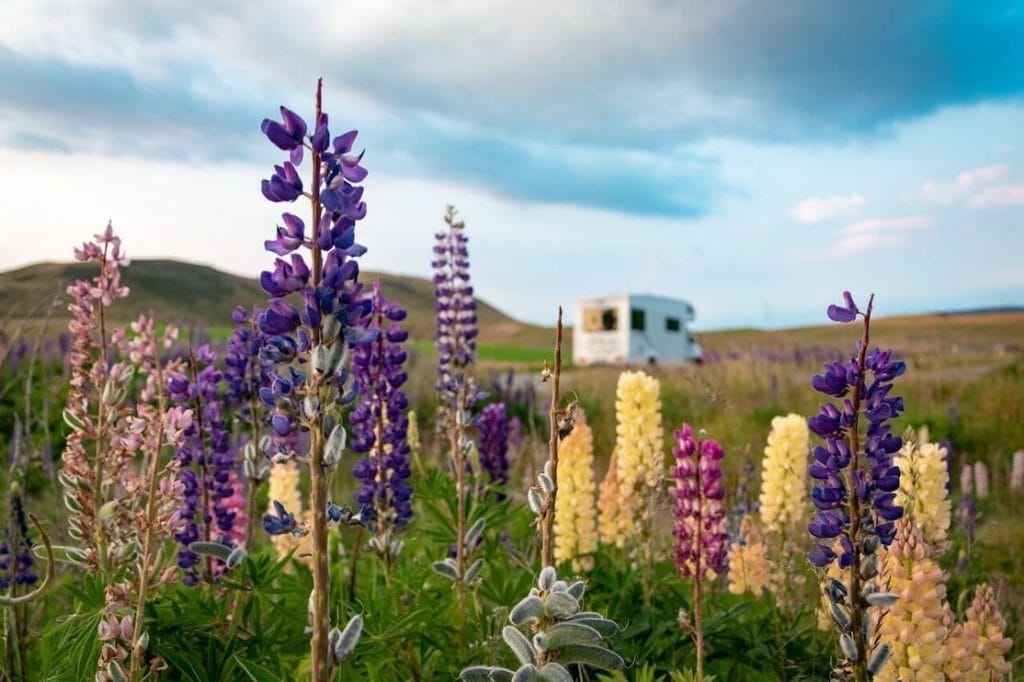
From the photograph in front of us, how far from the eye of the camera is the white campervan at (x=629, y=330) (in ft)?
129

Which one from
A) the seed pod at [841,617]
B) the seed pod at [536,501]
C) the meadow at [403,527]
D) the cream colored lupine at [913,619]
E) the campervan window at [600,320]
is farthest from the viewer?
the campervan window at [600,320]

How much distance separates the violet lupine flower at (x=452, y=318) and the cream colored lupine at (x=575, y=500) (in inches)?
28.6

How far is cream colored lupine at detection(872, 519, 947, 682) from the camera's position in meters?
2.96

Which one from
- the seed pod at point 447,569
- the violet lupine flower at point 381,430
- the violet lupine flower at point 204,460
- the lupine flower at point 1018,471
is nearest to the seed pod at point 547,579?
the seed pod at point 447,569

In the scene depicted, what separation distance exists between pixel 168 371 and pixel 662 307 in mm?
38500

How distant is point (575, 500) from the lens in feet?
17.1

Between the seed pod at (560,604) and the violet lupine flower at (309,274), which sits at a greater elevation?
the violet lupine flower at (309,274)

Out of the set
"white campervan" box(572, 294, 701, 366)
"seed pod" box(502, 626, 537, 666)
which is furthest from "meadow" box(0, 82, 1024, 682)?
"white campervan" box(572, 294, 701, 366)

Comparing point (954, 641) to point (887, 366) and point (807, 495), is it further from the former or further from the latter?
point (807, 495)

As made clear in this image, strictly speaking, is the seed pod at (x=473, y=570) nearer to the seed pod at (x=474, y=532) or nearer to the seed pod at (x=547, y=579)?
the seed pod at (x=474, y=532)

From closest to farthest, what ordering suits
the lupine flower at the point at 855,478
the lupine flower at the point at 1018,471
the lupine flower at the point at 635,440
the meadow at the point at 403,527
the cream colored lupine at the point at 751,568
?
1. the meadow at the point at 403,527
2. the lupine flower at the point at 855,478
3. the lupine flower at the point at 635,440
4. the cream colored lupine at the point at 751,568
5. the lupine flower at the point at 1018,471

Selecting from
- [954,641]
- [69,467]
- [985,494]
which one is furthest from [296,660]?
[985,494]

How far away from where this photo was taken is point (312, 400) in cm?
199

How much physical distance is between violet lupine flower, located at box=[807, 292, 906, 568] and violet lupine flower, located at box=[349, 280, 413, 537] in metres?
2.15
